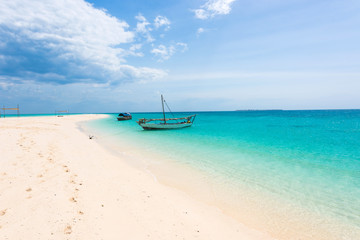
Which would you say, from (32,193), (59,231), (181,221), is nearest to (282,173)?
(181,221)

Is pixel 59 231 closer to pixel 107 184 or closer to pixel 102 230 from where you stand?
pixel 102 230

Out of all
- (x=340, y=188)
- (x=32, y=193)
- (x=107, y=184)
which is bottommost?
(x=340, y=188)

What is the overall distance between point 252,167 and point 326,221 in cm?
519

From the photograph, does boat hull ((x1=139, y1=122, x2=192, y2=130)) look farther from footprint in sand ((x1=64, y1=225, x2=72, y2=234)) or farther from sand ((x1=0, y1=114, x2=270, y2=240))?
footprint in sand ((x1=64, y1=225, x2=72, y2=234))

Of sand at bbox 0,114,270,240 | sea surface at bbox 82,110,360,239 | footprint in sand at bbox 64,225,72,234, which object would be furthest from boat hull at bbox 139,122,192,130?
footprint in sand at bbox 64,225,72,234

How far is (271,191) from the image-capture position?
24.2 ft

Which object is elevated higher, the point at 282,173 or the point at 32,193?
the point at 32,193

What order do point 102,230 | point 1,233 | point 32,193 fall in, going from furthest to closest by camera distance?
1. point 32,193
2. point 102,230
3. point 1,233

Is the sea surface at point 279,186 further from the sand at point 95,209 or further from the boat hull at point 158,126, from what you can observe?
the boat hull at point 158,126

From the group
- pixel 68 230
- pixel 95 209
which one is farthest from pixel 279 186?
pixel 68 230

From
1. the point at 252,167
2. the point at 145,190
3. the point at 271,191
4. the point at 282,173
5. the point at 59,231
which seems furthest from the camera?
the point at 252,167

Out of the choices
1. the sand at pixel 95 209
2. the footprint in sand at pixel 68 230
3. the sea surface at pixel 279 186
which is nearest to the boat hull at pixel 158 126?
the sea surface at pixel 279 186

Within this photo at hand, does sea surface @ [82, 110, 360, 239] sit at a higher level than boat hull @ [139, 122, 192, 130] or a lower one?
lower

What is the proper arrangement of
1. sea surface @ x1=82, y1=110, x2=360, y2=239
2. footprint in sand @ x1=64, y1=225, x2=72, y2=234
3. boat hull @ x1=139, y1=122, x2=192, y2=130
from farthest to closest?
boat hull @ x1=139, y1=122, x2=192, y2=130 < sea surface @ x1=82, y1=110, x2=360, y2=239 < footprint in sand @ x1=64, y1=225, x2=72, y2=234
